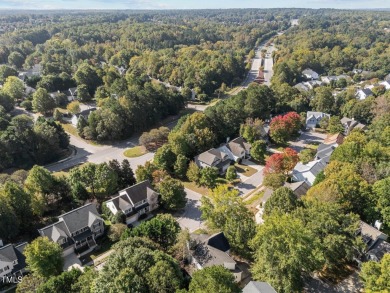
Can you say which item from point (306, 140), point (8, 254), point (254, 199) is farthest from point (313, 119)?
point (8, 254)

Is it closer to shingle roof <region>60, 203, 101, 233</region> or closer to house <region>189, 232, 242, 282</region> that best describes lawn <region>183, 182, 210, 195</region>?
house <region>189, 232, 242, 282</region>

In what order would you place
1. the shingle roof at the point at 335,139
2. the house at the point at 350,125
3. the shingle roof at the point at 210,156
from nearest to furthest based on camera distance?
the shingle roof at the point at 210,156, the shingle roof at the point at 335,139, the house at the point at 350,125

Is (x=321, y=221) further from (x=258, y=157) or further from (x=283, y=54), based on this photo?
(x=283, y=54)

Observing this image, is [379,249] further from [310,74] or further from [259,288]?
[310,74]

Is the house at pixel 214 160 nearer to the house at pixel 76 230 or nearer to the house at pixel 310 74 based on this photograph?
the house at pixel 76 230

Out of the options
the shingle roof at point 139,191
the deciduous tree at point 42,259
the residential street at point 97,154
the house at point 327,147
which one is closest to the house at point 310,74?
the house at point 327,147

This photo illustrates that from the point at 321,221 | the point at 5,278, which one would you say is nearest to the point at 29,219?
the point at 5,278

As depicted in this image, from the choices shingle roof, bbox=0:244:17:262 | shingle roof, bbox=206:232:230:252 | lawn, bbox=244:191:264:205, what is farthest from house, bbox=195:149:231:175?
shingle roof, bbox=0:244:17:262
